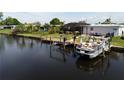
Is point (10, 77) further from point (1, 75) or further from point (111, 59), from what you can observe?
point (111, 59)

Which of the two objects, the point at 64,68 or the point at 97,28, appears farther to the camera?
the point at 97,28

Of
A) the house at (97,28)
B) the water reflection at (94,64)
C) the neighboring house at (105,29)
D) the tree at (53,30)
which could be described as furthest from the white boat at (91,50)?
the tree at (53,30)

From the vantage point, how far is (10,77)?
17.5 m

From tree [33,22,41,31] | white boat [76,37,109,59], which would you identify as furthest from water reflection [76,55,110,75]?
tree [33,22,41,31]

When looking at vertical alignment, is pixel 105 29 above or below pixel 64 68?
above

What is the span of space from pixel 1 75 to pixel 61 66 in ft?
24.1

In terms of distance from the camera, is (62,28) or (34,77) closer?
(34,77)

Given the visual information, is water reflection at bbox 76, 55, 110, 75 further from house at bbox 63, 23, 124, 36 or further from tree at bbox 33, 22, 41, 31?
tree at bbox 33, 22, 41, 31

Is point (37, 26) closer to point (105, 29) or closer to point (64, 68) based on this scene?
point (105, 29)

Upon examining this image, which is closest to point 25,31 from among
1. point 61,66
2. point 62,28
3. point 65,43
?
point 62,28

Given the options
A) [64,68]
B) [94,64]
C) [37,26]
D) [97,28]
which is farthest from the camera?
[37,26]

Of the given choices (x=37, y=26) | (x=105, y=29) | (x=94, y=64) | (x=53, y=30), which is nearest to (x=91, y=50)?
(x=94, y=64)

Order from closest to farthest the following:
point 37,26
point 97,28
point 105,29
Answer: point 105,29, point 97,28, point 37,26

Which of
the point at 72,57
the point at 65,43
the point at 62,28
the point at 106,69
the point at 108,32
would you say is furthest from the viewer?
the point at 62,28
